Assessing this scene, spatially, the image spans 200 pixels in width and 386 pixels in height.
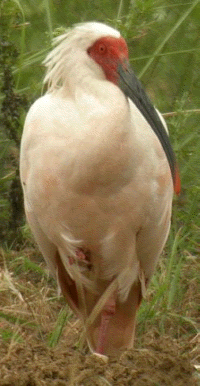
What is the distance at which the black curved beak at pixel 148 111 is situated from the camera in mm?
5656

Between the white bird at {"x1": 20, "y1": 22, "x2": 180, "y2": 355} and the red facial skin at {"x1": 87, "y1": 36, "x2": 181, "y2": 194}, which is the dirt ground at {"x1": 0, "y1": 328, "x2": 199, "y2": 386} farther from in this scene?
the red facial skin at {"x1": 87, "y1": 36, "x2": 181, "y2": 194}

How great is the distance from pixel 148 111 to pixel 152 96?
244 cm

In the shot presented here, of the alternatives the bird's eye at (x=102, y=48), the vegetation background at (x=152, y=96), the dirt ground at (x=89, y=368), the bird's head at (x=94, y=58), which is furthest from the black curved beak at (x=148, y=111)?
the vegetation background at (x=152, y=96)

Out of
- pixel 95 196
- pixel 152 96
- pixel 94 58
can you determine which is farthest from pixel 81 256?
pixel 152 96

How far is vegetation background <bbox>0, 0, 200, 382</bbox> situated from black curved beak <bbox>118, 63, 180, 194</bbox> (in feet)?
3.37

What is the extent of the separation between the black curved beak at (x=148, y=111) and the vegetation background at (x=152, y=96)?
103cm

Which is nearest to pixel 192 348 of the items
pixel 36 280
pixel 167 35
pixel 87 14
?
pixel 36 280

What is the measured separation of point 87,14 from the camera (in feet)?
27.2

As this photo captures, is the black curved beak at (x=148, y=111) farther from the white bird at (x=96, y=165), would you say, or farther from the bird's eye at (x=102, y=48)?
the bird's eye at (x=102, y=48)

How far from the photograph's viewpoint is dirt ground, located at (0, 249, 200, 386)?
5.21 metres

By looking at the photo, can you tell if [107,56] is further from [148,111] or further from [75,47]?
[148,111]

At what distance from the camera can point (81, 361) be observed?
Answer: 5457mm

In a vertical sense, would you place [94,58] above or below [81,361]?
above

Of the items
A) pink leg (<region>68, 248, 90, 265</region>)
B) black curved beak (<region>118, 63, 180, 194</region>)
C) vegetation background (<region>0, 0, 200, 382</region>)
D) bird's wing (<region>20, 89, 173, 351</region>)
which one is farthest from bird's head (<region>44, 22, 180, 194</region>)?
vegetation background (<region>0, 0, 200, 382</region>)
